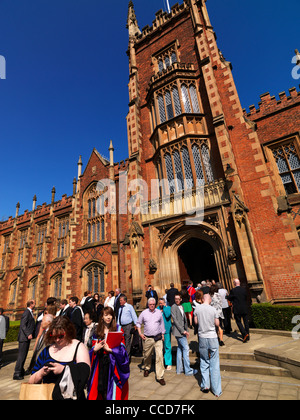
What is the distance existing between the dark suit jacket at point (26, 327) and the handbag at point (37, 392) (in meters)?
4.88

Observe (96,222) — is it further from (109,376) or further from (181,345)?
(109,376)

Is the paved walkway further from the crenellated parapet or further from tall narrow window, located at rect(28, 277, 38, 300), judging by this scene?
tall narrow window, located at rect(28, 277, 38, 300)

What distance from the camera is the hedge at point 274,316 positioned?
6.33 metres

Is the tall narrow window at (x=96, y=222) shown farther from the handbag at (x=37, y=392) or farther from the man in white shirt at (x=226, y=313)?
the handbag at (x=37, y=392)

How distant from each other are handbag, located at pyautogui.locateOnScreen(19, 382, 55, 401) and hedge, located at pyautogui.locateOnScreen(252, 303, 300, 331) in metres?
6.91

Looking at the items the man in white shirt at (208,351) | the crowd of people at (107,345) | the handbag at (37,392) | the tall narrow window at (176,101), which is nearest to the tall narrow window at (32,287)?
the crowd of people at (107,345)

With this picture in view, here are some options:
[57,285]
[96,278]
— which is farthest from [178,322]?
[57,285]

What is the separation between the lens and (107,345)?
2.75 meters

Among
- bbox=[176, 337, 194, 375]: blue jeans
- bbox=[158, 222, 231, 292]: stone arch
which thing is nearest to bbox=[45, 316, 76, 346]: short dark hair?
bbox=[176, 337, 194, 375]: blue jeans

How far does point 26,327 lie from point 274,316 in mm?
7406

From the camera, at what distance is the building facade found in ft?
29.0

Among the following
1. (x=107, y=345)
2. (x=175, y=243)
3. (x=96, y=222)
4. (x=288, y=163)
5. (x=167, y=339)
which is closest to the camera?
(x=107, y=345)
